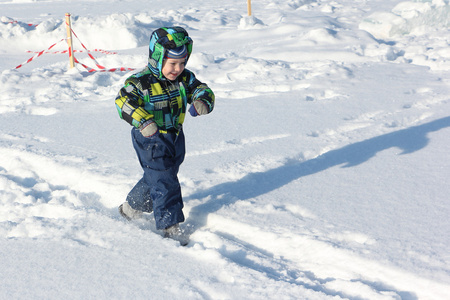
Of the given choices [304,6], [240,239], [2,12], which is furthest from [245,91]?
[2,12]

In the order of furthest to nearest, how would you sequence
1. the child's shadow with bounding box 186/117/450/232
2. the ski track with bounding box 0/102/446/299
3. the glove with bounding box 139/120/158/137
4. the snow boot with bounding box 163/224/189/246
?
the child's shadow with bounding box 186/117/450/232, the snow boot with bounding box 163/224/189/246, the glove with bounding box 139/120/158/137, the ski track with bounding box 0/102/446/299

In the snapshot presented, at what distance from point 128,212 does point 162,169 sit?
1.51 feet

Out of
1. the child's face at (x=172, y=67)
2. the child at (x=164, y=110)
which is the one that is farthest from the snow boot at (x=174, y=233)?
the child's face at (x=172, y=67)

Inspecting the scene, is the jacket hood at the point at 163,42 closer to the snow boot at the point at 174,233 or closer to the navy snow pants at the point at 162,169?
the navy snow pants at the point at 162,169

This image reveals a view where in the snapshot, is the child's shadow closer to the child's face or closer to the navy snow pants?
the navy snow pants

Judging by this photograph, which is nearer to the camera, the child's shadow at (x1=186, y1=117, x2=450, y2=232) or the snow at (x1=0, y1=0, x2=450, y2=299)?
the snow at (x1=0, y1=0, x2=450, y2=299)

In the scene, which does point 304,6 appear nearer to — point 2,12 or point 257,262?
point 2,12

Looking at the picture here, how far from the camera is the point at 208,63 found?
23.9 ft

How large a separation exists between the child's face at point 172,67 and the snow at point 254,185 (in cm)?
90

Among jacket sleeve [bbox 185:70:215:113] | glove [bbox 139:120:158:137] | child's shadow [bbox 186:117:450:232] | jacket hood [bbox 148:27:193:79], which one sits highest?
jacket hood [bbox 148:27:193:79]

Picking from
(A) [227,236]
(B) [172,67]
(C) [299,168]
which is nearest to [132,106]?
(B) [172,67]

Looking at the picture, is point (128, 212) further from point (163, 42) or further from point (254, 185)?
point (163, 42)

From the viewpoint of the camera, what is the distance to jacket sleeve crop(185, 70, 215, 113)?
2570 millimetres

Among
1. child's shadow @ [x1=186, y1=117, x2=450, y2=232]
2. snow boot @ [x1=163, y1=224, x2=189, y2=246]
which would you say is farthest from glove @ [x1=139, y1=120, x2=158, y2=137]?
child's shadow @ [x1=186, y1=117, x2=450, y2=232]
